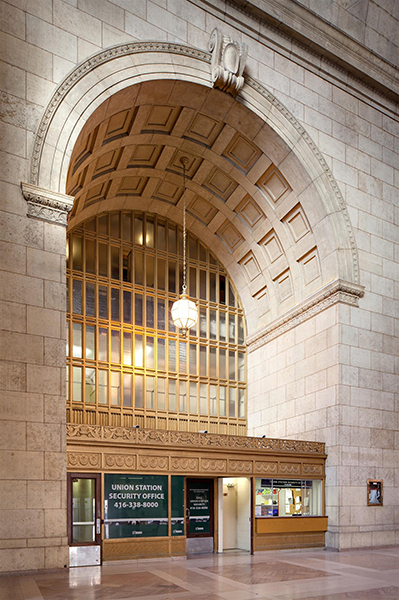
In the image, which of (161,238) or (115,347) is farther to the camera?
(161,238)

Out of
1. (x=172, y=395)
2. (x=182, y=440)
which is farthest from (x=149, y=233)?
(x=182, y=440)

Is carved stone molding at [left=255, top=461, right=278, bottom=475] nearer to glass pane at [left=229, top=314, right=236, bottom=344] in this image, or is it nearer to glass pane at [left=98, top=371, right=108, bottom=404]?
glass pane at [left=98, top=371, right=108, bottom=404]

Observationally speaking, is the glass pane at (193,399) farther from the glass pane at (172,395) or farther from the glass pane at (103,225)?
the glass pane at (103,225)

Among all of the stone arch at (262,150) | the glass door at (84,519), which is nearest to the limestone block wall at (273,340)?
the stone arch at (262,150)

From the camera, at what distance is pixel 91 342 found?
16562 mm

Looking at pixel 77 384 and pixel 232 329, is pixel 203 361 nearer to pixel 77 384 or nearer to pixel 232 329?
pixel 232 329

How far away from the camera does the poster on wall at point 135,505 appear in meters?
11.7

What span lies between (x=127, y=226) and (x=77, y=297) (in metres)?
2.82

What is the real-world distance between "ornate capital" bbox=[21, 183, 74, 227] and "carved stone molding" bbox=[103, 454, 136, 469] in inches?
181

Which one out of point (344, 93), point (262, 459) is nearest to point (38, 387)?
point (262, 459)

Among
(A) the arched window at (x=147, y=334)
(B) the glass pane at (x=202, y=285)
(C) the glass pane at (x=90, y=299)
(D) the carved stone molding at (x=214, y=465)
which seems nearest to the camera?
(D) the carved stone molding at (x=214, y=465)

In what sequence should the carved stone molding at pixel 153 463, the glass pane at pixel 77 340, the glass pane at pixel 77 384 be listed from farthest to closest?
the glass pane at pixel 77 340, the glass pane at pixel 77 384, the carved stone molding at pixel 153 463

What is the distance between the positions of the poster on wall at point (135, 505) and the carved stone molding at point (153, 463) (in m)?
0.17

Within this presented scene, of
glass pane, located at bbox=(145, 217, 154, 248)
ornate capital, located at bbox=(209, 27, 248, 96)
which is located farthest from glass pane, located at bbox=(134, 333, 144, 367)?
ornate capital, located at bbox=(209, 27, 248, 96)
